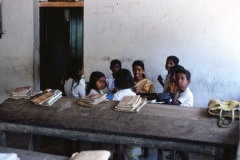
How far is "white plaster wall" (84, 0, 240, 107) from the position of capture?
539cm

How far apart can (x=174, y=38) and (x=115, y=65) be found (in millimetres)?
1093

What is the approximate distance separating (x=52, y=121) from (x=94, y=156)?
1126mm

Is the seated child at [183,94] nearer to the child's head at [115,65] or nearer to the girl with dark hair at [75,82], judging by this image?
the girl with dark hair at [75,82]

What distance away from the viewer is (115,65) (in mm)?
5492

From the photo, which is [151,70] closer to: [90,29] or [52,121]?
[90,29]

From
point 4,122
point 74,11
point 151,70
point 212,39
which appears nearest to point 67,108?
point 4,122

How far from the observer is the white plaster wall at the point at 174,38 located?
539cm

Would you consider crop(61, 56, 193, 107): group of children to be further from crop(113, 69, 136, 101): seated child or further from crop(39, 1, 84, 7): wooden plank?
crop(39, 1, 84, 7): wooden plank

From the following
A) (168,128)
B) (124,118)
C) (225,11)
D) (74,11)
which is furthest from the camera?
(74,11)

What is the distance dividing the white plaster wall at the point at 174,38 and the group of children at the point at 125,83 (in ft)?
1.48

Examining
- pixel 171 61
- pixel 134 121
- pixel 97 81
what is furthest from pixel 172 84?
pixel 134 121

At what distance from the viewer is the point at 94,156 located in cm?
237

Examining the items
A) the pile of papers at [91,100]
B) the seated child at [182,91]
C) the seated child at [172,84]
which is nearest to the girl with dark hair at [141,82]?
the seated child at [172,84]

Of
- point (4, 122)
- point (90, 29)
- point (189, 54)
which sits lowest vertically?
point (4, 122)
